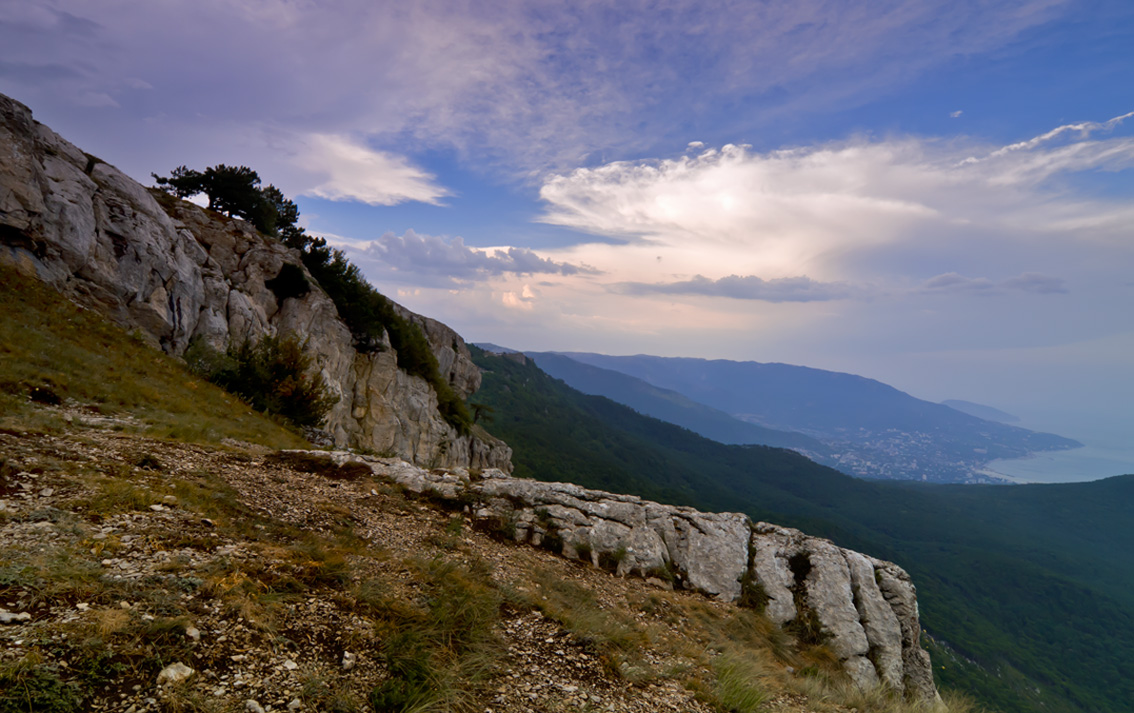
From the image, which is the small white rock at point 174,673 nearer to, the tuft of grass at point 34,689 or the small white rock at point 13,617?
the tuft of grass at point 34,689

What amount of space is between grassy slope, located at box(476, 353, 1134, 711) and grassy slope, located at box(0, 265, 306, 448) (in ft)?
309

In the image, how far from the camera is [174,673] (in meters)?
4.42

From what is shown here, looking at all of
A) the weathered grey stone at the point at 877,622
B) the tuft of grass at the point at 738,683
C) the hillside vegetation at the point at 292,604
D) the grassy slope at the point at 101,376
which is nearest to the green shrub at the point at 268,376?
the grassy slope at the point at 101,376

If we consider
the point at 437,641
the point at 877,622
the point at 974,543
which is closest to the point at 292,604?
the point at 437,641

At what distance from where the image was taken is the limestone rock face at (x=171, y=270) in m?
20.6

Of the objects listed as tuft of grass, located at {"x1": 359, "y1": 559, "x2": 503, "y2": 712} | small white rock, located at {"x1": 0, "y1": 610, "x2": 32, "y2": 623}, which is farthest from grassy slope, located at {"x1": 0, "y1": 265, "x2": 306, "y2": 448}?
tuft of grass, located at {"x1": 359, "y1": 559, "x2": 503, "y2": 712}

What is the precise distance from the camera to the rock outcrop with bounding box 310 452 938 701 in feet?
44.0

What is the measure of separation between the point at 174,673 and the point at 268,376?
22895 mm

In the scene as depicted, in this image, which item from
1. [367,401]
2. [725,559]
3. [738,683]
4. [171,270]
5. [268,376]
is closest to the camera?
[738,683]

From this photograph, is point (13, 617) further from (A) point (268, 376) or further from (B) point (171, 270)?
(B) point (171, 270)

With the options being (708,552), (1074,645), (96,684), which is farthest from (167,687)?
(1074,645)

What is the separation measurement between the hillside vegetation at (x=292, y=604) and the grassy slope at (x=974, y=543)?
8742 cm

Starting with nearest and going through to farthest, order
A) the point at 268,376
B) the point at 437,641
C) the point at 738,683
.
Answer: the point at 437,641
the point at 738,683
the point at 268,376

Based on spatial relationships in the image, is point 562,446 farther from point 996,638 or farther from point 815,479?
point 815,479
